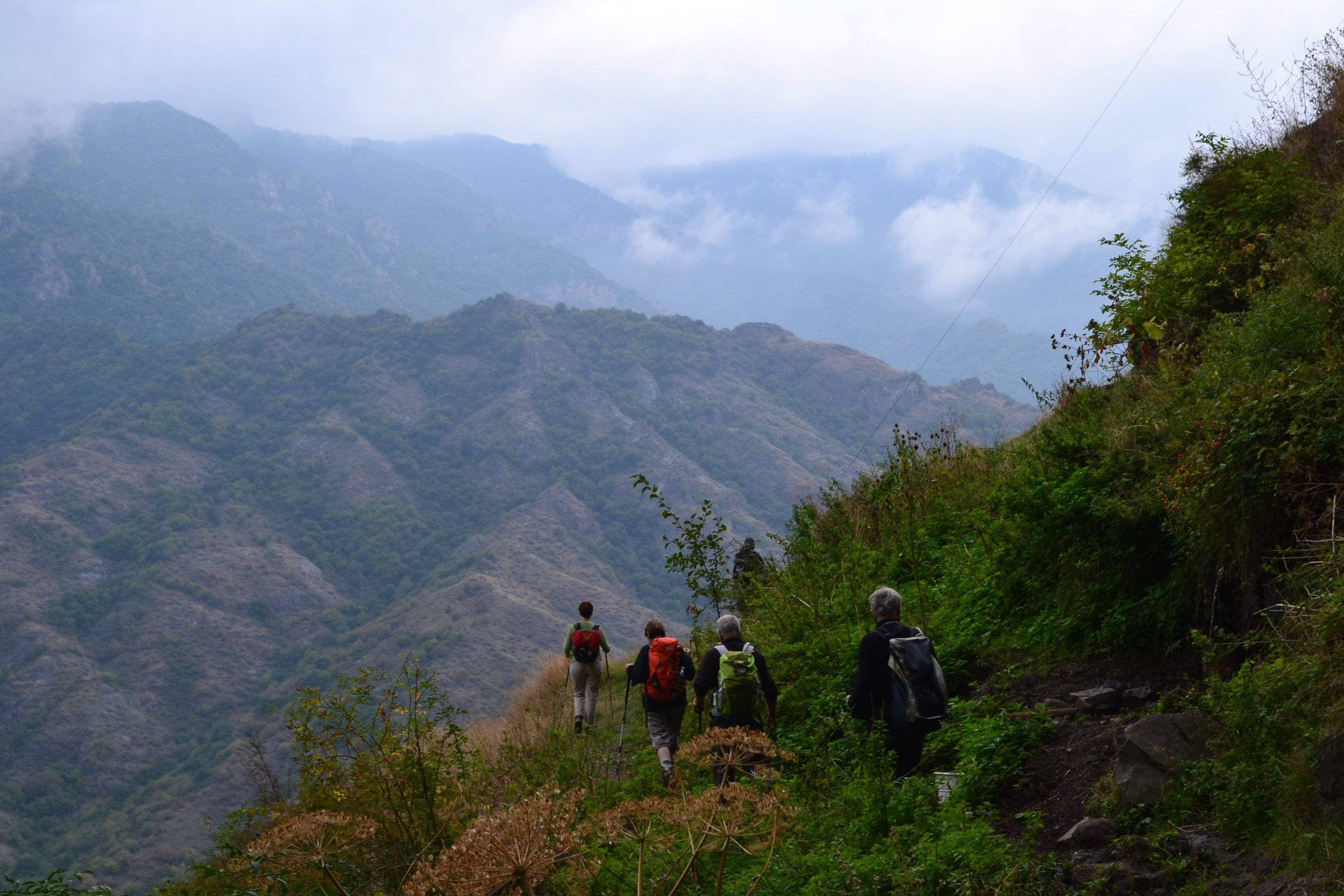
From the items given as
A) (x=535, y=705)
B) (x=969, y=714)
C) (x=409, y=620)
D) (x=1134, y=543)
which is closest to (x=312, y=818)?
(x=969, y=714)

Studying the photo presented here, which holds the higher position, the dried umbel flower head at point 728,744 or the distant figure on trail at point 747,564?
the distant figure on trail at point 747,564

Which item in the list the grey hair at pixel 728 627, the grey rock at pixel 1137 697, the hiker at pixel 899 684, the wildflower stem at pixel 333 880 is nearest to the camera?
the wildflower stem at pixel 333 880

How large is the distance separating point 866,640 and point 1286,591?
2108 millimetres

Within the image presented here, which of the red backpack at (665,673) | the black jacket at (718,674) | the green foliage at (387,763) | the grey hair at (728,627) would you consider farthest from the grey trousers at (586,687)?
the grey hair at (728,627)

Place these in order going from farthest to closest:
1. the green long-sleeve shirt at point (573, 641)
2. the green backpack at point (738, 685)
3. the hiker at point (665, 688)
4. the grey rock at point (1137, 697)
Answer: the green long-sleeve shirt at point (573, 641)
the hiker at point (665, 688)
the green backpack at point (738, 685)
the grey rock at point (1137, 697)

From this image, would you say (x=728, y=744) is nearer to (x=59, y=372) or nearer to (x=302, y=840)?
(x=302, y=840)

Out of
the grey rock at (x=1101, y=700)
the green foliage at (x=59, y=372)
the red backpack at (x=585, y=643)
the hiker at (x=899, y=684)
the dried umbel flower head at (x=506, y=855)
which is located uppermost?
the green foliage at (x=59, y=372)

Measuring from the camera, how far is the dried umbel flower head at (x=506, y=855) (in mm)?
3014

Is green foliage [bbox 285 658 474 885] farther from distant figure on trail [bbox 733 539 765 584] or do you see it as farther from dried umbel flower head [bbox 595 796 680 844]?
distant figure on trail [bbox 733 539 765 584]

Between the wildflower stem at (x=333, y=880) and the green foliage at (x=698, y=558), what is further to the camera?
the green foliage at (x=698, y=558)

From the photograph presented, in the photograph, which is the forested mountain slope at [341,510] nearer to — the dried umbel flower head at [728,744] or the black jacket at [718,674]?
the black jacket at [718,674]

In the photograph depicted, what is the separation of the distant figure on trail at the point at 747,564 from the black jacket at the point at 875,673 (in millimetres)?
7522

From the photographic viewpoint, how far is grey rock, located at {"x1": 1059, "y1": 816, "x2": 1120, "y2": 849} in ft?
14.4

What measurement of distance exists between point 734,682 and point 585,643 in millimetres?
5147
